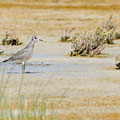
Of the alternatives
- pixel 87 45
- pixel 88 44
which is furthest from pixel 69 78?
pixel 88 44

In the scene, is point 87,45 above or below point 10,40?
above

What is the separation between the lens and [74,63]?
1794 centimetres

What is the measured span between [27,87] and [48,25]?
61.2ft

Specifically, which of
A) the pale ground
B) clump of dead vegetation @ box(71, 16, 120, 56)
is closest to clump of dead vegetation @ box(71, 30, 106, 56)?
clump of dead vegetation @ box(71, 16, 120, 56)

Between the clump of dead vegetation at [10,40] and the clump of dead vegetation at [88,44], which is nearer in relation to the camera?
the clump of dead vegetation at [88,44]

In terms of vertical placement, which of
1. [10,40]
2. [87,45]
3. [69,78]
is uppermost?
[69,78]

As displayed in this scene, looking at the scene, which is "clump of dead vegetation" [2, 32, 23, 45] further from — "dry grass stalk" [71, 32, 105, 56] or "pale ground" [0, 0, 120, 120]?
"dry grass stalk" [71, 32, 105, 56]

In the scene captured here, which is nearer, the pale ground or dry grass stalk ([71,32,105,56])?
the pale ground

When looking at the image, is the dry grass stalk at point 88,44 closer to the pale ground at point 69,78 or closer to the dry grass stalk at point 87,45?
the dry grass stalk at point 87,45

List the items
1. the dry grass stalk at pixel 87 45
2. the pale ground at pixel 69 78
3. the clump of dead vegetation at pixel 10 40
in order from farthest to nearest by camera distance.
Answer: the clump of dead vegetation at pixel 10 40 → the dry grass stalk at pixel 87 45 → the pale ground at pixel 69 78

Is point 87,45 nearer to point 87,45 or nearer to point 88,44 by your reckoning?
point 87,45

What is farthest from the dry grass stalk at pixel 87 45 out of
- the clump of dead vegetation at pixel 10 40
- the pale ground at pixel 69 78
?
the clump of dead vegetation at pixel 10 40

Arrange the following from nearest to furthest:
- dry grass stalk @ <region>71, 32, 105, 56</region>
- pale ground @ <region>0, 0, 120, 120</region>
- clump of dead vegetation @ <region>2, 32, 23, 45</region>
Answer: pale ground @ <region>0, 0, 120, 120</region> → dry grass stalk @ <region>71, 32, 105, 56</region> → clump of dead vegetation @ <region>2, 32, 23, 45</region>

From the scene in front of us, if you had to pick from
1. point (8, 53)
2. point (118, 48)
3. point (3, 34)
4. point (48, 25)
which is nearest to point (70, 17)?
point (48, 25)
